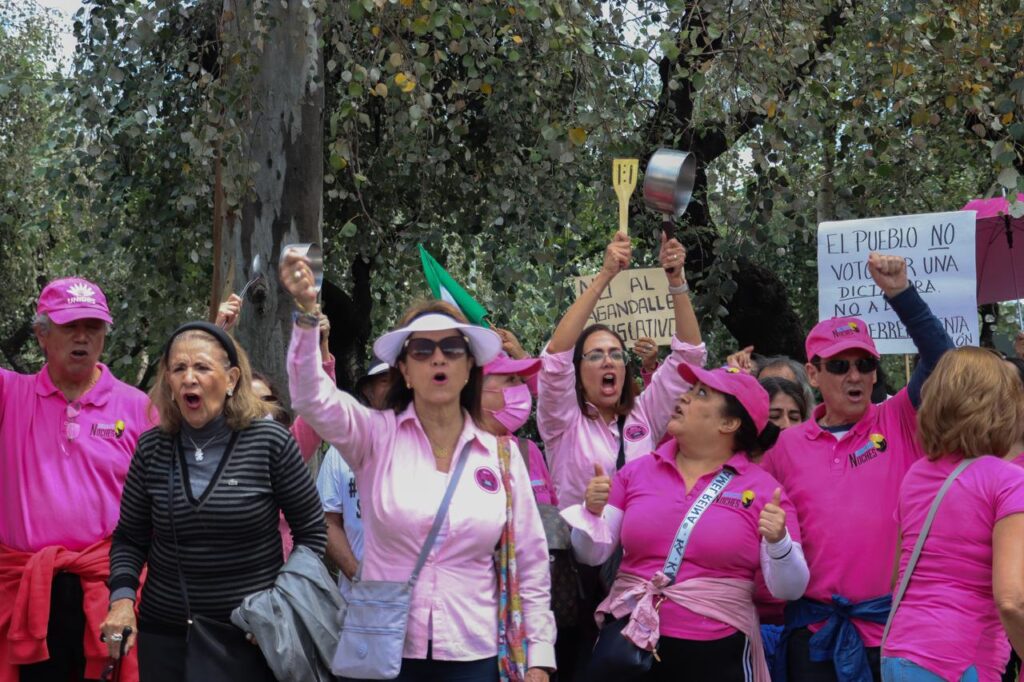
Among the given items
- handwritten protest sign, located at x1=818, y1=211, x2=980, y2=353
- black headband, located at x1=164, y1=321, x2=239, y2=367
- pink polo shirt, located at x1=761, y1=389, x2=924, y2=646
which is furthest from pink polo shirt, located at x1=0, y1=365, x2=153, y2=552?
handwritten protest sign, located at x1=818, y1=211, x2=980, y2=353

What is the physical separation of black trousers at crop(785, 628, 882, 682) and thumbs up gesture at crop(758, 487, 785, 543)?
1.64 feet

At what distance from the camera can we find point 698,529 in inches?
165

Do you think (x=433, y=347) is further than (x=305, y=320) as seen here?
Yes

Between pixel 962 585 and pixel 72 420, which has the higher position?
pixel 72 420

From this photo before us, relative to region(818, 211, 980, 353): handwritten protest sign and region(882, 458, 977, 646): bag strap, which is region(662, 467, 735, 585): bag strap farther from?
region(818, 211, 980, 353): handwritten protest sign

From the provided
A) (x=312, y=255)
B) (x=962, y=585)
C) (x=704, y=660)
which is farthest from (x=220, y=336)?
(x=962, y=585)

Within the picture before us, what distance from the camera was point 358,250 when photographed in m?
10.2

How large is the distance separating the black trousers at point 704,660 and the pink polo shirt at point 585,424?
0.95 m

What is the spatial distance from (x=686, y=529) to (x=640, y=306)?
2.49 metres

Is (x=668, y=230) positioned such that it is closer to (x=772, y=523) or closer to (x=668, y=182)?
(x=668, y=182)

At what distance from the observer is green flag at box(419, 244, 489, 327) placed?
16.1 ft

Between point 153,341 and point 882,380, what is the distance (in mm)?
5324

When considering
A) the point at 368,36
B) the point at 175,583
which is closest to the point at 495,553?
the point at 175,583

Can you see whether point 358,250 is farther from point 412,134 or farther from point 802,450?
point 802,450
